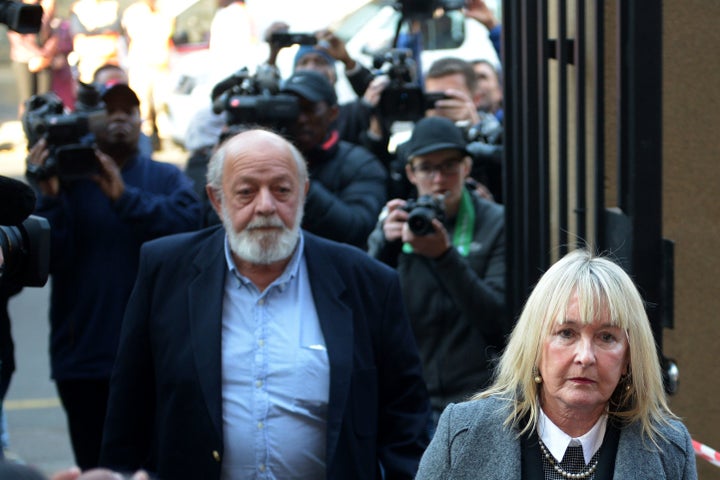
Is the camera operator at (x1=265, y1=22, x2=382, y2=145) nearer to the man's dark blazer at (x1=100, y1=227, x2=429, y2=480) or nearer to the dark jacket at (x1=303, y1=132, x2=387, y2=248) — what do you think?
the dark jacket at (x1=303, y1=132, x2=387, y2=248)

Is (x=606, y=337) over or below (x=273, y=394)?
over

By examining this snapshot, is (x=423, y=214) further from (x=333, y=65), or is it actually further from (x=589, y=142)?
(x=333, y=65)

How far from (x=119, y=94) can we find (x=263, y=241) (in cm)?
204

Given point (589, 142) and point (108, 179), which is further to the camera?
point (108, 179)

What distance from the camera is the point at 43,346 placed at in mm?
10398

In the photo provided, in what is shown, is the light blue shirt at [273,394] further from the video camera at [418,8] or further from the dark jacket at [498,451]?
the video camera at [418,8]

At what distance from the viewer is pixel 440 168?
A: 5473mm

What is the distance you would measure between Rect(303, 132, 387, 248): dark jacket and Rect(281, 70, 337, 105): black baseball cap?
176mm

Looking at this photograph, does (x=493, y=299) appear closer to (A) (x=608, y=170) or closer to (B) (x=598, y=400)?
(A) (x=608, y=170)

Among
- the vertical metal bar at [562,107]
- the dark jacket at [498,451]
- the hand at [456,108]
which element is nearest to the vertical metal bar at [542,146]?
the vertical metal bar at [562,107]

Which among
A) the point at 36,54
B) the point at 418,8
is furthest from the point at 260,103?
the point at 36,54

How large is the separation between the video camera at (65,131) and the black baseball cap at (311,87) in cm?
83

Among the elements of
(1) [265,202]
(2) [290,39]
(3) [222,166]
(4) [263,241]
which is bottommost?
(4) [263,241]

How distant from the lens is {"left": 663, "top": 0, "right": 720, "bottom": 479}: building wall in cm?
456
